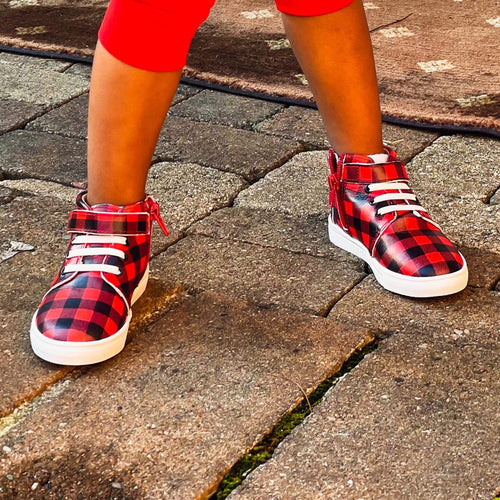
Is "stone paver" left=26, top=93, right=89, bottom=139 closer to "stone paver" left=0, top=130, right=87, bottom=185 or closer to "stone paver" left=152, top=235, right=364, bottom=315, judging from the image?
"stone paver" left=0, top=130, right=87, bottom=185

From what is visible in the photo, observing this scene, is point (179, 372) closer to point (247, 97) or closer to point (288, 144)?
point (288, 144)

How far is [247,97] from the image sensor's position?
2336 millimetres

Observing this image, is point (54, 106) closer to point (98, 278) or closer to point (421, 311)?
point (98, 278)

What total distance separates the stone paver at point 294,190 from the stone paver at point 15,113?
67 centimetres

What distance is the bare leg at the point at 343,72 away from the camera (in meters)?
1.49

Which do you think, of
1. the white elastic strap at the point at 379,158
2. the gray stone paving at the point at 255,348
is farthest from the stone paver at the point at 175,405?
the white elastic strap at the point at 379,158

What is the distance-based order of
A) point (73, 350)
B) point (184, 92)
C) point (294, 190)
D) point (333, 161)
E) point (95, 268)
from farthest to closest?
1. point (184, 92)
2. point (294, 190)
3. point (333, 161)
4. point (95, 268)
5. point (73, 350)

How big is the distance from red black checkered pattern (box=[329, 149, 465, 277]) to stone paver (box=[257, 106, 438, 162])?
432 millimetres

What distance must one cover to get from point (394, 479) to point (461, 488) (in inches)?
3.1

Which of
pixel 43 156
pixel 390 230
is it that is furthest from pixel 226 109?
pixel 390 230

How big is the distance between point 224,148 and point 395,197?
0.61m

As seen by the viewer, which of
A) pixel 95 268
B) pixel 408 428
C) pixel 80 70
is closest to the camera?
pixel 408 428

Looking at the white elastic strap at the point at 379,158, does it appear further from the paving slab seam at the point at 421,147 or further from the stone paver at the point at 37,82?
the stone paver at the point at 37,82

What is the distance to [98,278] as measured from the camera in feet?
4.47
